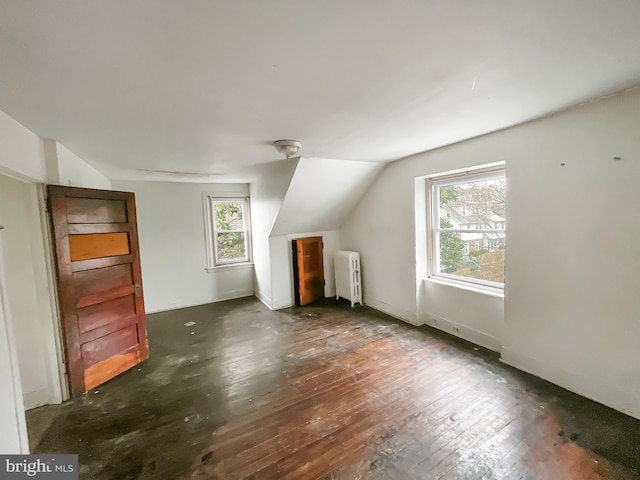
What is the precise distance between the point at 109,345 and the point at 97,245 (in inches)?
39.8

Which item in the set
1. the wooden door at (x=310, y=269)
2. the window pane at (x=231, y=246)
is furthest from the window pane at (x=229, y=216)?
the wooden door at (x=310, y=269)

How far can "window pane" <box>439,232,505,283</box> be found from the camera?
2885 mm

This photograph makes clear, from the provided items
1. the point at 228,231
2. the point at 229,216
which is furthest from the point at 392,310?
the point at 229,216

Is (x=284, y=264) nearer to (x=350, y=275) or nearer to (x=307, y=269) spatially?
(x=307, y=269)

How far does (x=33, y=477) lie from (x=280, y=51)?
8.26 ft

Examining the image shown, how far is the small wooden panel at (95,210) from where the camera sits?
249cm

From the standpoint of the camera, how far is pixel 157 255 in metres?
4.62

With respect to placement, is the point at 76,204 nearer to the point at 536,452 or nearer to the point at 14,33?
the point at 14,33

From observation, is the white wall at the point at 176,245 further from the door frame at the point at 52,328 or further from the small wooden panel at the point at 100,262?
the door frame at the point at 52,328

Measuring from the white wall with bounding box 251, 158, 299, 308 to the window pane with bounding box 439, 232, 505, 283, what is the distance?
2.15m

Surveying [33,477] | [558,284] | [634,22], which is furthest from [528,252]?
[33,477]

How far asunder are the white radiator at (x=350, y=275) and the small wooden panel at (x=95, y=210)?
3.10m

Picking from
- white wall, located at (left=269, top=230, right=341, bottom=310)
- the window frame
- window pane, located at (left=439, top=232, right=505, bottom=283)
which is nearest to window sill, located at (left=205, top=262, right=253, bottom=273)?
the window frame

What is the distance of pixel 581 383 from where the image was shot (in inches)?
85.6
